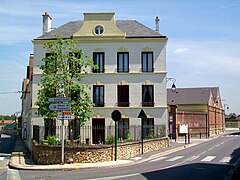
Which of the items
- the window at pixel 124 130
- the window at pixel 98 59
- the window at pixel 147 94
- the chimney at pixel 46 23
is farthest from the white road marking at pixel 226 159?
the chimney at pixel 46 23

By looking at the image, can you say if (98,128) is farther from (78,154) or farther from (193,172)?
(193,172)

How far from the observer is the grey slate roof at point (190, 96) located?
6612cm

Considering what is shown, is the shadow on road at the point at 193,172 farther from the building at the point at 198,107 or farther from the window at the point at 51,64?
the building at the point at 198,107

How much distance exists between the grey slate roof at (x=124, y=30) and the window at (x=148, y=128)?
7.73 m

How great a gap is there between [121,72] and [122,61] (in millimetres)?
1035

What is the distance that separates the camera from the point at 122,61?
36594 mm

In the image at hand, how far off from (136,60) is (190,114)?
1687 centimetres

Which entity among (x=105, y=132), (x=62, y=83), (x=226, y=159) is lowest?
(x=226, y=159)

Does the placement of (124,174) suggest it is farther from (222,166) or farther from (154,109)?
(154,109)

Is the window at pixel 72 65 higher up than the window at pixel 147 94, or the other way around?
the window at pixel 72 65

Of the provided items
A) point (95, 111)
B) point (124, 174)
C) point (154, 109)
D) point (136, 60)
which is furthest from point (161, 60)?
point (124, 174)

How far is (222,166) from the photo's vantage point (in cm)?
1970

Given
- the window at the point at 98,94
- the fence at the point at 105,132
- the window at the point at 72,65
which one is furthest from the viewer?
the window at the point at 98,94

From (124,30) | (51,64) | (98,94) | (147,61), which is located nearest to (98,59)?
(98,94)
